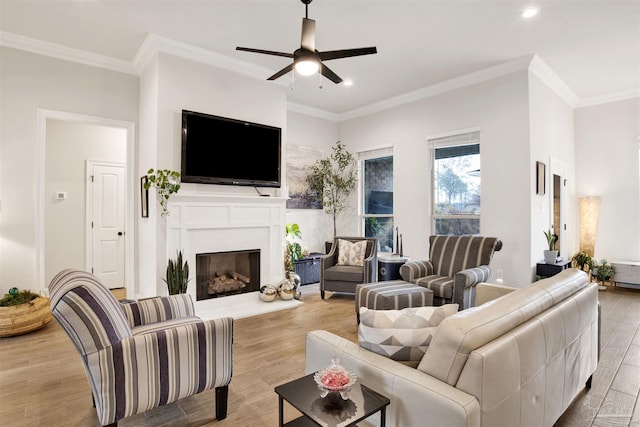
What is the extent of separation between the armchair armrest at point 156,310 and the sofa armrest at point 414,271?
7.63ft

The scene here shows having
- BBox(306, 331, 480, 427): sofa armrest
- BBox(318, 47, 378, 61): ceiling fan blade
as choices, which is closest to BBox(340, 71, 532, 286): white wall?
BBox(318, 47, 378, 61): ceiling fan blade

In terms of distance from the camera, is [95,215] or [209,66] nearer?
[209,66]

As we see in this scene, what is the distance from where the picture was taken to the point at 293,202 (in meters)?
6.12

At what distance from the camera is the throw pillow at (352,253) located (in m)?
5.00

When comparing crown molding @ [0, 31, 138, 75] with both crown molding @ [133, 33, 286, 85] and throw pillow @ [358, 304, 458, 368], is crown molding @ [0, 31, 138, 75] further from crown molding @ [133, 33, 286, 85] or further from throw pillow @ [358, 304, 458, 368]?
throw pillow @ [358, 304, 458, 368]

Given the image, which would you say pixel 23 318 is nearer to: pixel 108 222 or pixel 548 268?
pixel 108 222

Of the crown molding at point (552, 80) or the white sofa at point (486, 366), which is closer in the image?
the white sofa at point (486, 366)

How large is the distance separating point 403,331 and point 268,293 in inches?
129

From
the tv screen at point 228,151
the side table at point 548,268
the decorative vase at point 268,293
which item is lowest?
the decorative vase at point 268,293

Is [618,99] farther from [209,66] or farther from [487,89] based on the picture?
[209,66]

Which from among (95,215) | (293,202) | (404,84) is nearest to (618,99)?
(404,84)

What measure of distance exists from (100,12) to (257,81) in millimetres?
1824

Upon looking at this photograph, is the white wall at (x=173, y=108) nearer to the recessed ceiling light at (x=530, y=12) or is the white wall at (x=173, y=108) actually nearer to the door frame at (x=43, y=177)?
the door frame at (x=43, y=177)

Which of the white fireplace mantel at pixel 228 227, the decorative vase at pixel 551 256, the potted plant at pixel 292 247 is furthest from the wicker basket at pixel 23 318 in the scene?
the decorative vase at pixel 551 256
